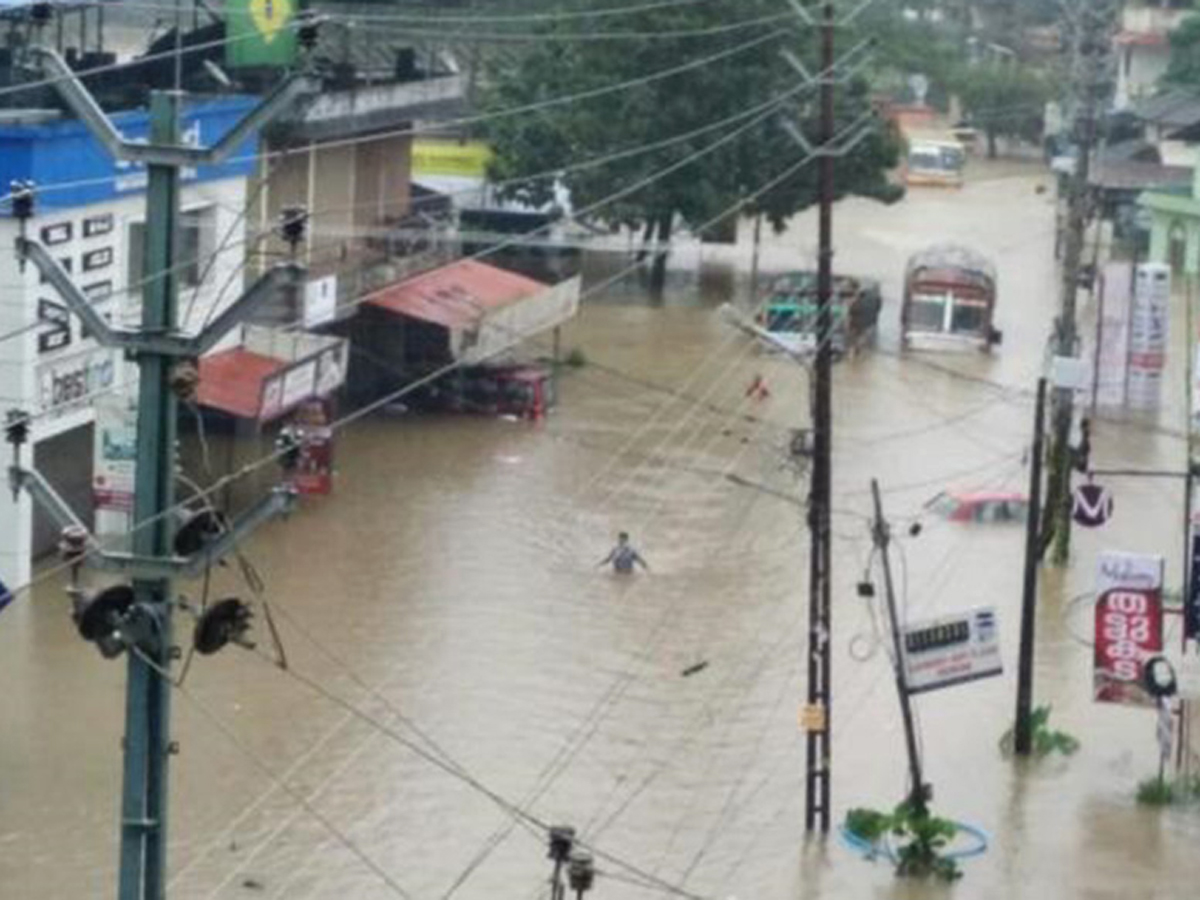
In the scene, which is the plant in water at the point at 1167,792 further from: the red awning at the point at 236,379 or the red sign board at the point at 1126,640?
the red awning at the point at 236,379

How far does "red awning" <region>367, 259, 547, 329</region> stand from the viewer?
37.7 m

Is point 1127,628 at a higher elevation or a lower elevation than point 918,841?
higher

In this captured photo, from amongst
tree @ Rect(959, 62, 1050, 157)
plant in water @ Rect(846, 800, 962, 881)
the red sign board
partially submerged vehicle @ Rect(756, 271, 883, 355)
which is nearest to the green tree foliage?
tree @ Rect(959, 62, 1050, 157)

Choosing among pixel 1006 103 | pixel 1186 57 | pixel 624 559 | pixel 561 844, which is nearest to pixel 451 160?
pixel 1186 57

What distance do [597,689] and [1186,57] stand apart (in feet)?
150

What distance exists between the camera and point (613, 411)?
125 feet

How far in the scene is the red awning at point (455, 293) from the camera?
37656mm

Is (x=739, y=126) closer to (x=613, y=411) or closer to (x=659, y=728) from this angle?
(x=613, y=411)

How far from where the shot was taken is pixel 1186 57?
6788cm

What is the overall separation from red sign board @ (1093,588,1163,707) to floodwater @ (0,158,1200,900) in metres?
Answer: 0.67

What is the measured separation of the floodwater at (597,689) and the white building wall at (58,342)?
1179 mm

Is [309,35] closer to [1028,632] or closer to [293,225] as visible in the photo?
[293,225]

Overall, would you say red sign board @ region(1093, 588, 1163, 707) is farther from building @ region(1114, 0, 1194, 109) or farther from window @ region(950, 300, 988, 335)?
building @ region(1114, 0, 1194, 109)

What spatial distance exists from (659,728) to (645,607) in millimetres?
4303
